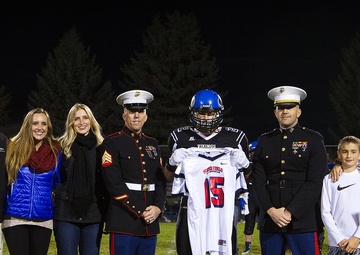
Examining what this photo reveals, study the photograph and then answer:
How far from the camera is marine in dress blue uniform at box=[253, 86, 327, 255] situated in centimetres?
601

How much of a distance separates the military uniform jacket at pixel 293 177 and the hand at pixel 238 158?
0.49 m

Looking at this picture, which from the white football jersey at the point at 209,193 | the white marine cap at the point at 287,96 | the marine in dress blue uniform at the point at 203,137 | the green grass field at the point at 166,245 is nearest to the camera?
the white football jersey at the point at 209,193

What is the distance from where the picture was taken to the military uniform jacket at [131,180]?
6016mm

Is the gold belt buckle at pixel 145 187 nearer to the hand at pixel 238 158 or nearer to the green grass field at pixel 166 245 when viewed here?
the hand at pixel 238 158

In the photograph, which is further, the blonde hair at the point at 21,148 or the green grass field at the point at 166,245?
the green grass field at the point at 166,245

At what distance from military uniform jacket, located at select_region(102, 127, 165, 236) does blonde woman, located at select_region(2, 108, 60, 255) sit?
0.61 metres

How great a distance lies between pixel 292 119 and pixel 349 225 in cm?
120

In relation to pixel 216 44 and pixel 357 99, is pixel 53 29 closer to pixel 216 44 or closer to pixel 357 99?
pixel 216 44

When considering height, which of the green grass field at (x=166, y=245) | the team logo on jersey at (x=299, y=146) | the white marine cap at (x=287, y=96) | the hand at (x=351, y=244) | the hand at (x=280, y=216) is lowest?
the green grass field at (x=166, y=245)

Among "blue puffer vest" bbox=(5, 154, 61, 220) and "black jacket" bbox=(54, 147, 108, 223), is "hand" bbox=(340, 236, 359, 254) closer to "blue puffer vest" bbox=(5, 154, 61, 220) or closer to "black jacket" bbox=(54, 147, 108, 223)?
"black jacket" bbox=(54, 147, 108, 223)

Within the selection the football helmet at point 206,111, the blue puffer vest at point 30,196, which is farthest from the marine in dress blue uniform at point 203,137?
the blue puffer vest at point 30,196

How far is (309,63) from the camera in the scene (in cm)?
6022

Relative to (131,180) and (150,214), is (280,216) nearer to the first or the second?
(150,214)

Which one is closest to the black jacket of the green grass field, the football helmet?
the football helmet
